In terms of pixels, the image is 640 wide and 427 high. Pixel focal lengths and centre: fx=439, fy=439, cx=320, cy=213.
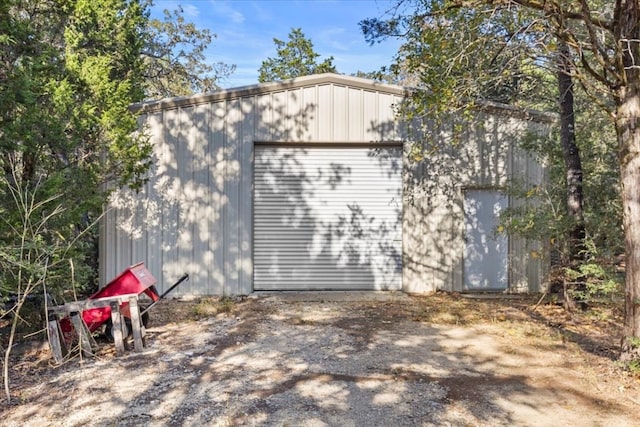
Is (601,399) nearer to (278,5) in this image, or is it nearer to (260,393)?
(260,393)

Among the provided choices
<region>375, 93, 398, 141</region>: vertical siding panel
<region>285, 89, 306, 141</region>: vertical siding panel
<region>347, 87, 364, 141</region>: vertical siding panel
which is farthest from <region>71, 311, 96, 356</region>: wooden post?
<region>375, 93, 398, 141</region>: vertical siding panel

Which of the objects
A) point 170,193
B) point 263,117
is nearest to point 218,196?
point 170,193

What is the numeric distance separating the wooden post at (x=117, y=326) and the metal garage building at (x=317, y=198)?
11.3 feet

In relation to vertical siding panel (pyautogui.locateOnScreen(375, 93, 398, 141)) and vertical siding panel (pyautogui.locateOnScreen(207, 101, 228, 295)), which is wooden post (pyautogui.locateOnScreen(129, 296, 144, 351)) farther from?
vertical siding panel (pyautogui.locateOnScreen(375, 93, 398, 141))

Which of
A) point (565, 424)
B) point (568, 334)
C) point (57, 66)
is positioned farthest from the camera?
point (57, 66)

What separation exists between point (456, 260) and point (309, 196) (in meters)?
3.07

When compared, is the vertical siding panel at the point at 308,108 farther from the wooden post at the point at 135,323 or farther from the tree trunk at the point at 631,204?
the tree trunk at the point at 631,204

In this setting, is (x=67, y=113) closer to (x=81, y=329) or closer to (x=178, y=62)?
(x=81, y=329)

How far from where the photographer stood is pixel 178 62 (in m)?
14.2

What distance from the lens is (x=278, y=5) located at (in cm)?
1270

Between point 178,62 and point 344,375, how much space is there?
12972 millimetres

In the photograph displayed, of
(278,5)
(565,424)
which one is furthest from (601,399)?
(278,5)

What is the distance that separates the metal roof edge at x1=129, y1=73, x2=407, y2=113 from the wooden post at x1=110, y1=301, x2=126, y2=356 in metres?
4.49

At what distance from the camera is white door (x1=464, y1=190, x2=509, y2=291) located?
8.39 m
